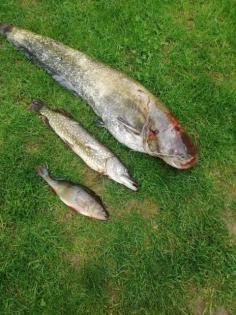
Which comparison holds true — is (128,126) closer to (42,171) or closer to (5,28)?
(42,171)

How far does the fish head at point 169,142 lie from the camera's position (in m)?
4.72

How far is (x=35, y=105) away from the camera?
5.44 m

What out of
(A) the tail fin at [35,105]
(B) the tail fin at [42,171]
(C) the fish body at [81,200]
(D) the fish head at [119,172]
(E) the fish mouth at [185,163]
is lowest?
(B) the tail fin at [42,171]

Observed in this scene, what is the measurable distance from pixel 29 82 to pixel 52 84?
0.93 ft

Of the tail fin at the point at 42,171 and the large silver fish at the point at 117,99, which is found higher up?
the large silver fish at the point at 117,99

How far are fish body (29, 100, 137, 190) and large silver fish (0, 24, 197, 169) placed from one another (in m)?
0.26

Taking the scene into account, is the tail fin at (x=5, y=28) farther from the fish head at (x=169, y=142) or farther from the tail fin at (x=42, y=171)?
the fish head at (x=169, y=142)

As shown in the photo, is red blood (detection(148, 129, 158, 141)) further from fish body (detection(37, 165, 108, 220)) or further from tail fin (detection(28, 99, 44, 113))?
tail fin (detection(28, 99, 44, 113))

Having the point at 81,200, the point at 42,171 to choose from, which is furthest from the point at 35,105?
the point at 81,200

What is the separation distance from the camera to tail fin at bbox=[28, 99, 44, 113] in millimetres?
5430

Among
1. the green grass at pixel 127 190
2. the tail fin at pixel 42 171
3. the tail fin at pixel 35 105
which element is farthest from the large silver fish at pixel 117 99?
the tail fin at pixel 42 171

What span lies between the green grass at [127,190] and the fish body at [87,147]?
0.46 feet

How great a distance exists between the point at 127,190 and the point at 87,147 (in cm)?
64

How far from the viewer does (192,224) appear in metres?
4.93
